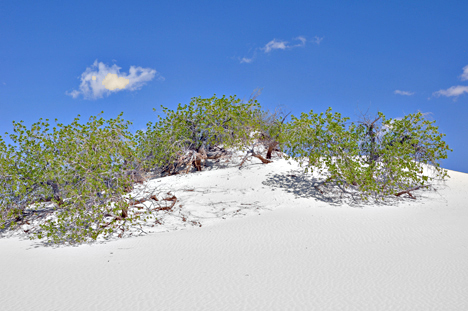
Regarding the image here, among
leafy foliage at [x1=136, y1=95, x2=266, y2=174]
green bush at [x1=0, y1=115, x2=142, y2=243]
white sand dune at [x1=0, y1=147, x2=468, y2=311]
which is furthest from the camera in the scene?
leafy foliage at [x1=136, y1=95, x2=266, y2=174]

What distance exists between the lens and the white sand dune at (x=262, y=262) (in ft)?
15.6

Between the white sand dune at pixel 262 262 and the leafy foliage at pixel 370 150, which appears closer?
the white sand dune at pixel 262 262

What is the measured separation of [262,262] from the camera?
641cm

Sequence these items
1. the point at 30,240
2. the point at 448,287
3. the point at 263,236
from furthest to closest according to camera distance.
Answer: the point at 30,240 < the point at 263,236 < the point at 448,287

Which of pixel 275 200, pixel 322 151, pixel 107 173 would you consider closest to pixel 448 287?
pixel 275 200

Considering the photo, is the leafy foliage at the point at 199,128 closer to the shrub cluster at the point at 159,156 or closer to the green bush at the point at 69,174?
the shrub cluster at the point at 159,156

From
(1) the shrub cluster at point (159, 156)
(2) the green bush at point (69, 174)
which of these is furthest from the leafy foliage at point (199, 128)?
(2) the green bush at point (69, 174)

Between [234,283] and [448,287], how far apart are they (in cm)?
355

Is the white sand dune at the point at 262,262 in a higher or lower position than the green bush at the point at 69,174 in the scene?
Result: lower

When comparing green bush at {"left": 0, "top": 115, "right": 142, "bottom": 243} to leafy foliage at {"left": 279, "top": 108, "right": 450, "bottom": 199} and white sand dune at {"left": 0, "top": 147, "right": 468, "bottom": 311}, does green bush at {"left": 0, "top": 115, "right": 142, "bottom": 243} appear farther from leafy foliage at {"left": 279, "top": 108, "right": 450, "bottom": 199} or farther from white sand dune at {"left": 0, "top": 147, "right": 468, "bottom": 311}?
leafy foliage at {"left": 279, "top": 108, "right": 450, "bottom": 199}

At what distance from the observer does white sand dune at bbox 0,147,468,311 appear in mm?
4751

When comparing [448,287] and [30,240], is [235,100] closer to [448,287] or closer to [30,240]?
[30,240]

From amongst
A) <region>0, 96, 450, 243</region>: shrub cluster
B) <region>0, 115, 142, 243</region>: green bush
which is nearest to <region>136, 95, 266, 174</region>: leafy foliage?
<region>0, 96, 450, 243</region>: shrub cluster

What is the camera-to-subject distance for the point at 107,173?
32.6 ft
